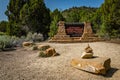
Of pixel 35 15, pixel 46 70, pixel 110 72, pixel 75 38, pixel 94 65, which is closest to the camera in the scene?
pixel 94 65

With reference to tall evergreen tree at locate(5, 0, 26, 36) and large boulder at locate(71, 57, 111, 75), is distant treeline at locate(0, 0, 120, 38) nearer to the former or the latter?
tall evergreen tree at locate(5, 0, 26, 36)

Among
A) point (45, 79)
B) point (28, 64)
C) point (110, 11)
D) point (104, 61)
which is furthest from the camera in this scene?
point (110, 11)

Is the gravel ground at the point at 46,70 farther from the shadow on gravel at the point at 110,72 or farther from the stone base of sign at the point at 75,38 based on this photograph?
the stone base of sign at the point at 75,38

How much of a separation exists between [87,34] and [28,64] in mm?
12496

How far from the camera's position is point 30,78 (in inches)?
283

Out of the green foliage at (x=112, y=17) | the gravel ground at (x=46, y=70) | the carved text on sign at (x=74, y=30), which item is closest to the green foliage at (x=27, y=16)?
the carved text on sign at (x=74, y=30)

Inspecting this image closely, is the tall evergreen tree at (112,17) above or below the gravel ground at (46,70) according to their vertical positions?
above

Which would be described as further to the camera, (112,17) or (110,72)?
(112,17)

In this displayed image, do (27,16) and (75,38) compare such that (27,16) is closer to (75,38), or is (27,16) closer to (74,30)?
(74,30)

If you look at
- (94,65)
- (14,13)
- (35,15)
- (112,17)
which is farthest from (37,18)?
(94,65)

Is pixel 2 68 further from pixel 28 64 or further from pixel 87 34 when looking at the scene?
pixel 87 34

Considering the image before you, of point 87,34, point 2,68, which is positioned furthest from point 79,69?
point 87,34

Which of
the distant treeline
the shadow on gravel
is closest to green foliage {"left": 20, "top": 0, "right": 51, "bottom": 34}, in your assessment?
the distant treeline

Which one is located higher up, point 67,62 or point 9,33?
point 9,33
